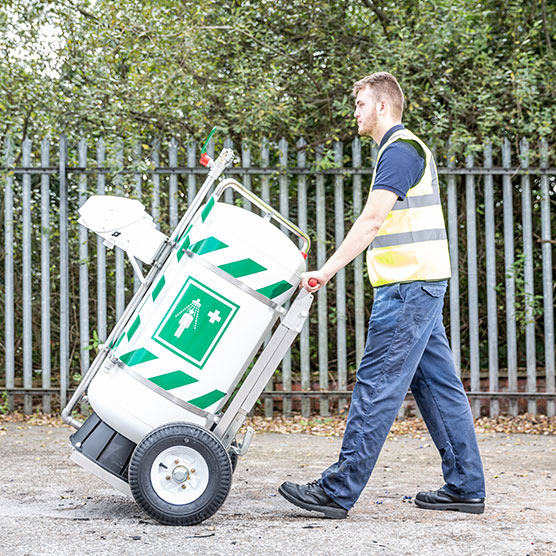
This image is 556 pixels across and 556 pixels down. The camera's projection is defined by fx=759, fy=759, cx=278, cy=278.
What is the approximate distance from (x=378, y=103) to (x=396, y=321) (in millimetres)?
925

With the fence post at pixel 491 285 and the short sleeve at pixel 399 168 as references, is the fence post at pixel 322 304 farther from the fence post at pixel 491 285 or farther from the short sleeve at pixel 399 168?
the short sleeve at pixel 399 168

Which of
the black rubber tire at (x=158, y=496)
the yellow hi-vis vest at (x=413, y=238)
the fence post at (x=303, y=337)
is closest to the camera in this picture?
the black rubber tire at (x=158, y=496)

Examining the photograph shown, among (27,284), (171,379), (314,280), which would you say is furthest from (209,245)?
(27,284)

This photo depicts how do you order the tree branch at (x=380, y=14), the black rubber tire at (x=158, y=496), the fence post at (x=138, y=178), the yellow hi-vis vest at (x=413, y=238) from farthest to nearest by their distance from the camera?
the tree branch at (x=380, y=14), the fence post at (x=138, y=178), the yellow hi-vis vest at (x=413, y=238), the black rubber tire at (x=158, y=496)

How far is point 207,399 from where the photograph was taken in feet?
9.89

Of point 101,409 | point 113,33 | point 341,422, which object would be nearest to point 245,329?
point 101,409

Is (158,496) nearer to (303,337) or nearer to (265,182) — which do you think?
(303,337)

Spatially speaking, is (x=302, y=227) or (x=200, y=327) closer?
(x=200, y=327)

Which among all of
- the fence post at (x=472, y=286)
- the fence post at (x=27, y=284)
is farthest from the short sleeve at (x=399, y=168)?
the fence post at (x=27, y=284)

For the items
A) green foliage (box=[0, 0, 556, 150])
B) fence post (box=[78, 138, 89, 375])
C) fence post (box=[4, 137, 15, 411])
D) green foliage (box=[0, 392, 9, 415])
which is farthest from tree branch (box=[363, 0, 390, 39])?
green foliage (box=[0, 392, 9, 415])

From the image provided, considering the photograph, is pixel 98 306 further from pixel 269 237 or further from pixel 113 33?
pixel 269 237

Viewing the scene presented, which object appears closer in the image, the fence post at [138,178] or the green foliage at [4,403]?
the fence post at [138,178]

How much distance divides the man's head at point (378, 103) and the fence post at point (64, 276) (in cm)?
304

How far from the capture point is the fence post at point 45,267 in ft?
18.3
